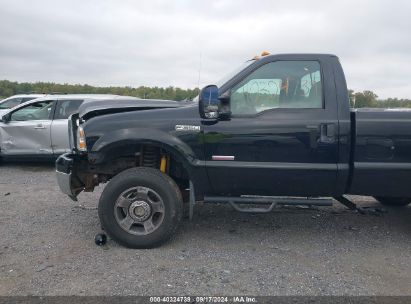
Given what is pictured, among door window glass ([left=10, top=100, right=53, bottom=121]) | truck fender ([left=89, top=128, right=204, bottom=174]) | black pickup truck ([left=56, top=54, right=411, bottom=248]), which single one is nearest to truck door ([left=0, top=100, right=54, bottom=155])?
door window glass ([left=10, top=100, right=53, bottom=121])

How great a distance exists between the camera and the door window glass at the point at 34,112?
884 centimetres

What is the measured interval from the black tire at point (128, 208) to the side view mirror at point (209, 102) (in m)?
0.78

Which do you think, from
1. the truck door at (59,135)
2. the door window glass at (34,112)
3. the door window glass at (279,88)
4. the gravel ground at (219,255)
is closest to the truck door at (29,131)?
the door window glass at (34,112)

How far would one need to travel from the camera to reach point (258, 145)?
4.10 metres

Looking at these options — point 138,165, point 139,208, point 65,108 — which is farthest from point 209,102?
point 65,108

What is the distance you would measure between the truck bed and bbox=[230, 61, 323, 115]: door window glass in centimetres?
48

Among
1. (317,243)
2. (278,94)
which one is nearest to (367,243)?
(317,243)

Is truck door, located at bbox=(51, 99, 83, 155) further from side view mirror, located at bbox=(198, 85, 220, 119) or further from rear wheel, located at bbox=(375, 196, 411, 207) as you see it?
rear wheel, located at bbox=(375, 196, 411, 207)

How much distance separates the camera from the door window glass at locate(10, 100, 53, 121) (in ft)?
29.0

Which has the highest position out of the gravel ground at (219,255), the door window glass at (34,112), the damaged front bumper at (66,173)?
the door window glass at (34,112)

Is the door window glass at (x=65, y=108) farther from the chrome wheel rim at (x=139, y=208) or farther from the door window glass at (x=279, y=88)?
the door window glass at (x=279, y=88)

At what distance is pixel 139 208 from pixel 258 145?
4.47 feet

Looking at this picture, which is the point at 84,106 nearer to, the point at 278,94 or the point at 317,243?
the point at 278,94

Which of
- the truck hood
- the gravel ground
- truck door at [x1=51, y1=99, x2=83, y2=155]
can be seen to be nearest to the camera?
the gravel ground
